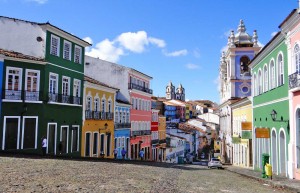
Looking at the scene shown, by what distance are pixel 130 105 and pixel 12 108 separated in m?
19.8

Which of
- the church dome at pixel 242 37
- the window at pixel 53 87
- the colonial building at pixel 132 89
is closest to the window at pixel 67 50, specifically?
the window at pixel 53 87

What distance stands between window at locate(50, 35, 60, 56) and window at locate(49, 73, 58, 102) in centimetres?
152

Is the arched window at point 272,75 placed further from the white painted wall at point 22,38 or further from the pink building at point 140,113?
the pink building at point 140,113

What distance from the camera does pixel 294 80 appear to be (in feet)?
53.4

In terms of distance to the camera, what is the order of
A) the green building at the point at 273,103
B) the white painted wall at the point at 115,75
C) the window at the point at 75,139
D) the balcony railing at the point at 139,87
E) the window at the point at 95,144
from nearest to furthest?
the green building at the point at 273,103, the window at the point at 75,139, the window at the point at 95,144, the white painted wall at the point at 115,75, the balcony railing at the point at 139,87

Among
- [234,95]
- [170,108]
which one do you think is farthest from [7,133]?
[170,108]

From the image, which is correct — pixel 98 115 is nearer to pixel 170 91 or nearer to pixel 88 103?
pixel 88 103

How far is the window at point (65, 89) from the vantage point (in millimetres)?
26047

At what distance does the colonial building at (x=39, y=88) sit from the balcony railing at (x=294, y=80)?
14986 millimetres

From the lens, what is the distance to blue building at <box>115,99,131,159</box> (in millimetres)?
36719

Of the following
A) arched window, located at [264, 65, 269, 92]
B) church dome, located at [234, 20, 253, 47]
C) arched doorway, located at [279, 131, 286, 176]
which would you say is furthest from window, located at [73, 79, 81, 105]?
church dome, located at [234, 20, 253, 47]

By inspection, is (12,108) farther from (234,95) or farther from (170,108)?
(170,108)

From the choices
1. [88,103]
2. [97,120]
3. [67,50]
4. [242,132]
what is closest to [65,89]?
[67,50]

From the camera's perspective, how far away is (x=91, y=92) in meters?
30.8
